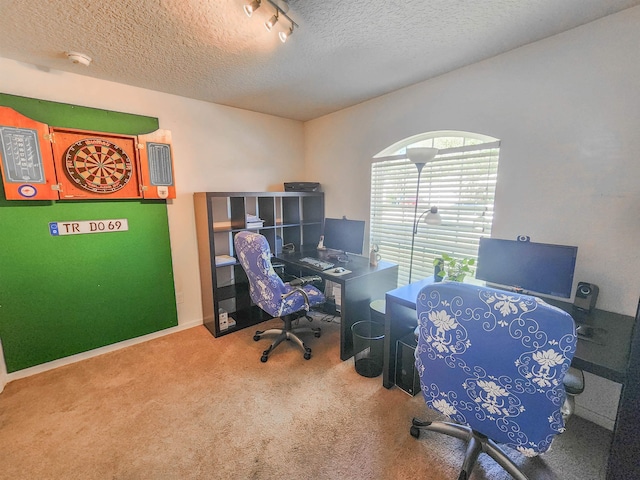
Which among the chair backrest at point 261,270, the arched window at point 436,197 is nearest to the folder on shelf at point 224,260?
the chair backrest at point 261,270

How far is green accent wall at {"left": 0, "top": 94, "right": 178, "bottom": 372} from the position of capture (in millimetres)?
2068

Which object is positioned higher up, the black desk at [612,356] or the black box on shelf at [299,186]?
the black box on shelf at [299,186]

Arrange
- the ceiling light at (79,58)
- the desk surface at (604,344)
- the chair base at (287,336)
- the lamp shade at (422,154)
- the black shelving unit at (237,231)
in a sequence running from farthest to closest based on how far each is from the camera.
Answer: the black shelving unit at (237,231) < the chair base at (287,336) < the lamp shade at (422,154) < the ceiling light at (79,58) < the desk surface at (604,344)

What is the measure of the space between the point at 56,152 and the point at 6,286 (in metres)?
1.10

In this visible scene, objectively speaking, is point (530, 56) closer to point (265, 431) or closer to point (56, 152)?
point (265, 431)

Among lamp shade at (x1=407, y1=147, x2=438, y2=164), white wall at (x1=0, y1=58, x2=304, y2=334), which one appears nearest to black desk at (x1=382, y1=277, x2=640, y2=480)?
lamp shade at (x1=407, y1=147, x2=438, y2=164)

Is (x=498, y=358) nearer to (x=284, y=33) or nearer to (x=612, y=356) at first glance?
(x=612, y=356)

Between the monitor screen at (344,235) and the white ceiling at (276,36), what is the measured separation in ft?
4.35

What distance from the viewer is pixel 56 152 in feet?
6.91

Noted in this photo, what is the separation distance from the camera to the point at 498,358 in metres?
1.03

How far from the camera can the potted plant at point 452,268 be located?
74.5 inches

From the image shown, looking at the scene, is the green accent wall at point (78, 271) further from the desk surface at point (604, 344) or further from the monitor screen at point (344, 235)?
the desk surface at point (604, 344)

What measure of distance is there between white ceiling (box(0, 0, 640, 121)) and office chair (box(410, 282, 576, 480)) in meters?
1.52

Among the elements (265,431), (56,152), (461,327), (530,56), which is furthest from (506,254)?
(56,152)
